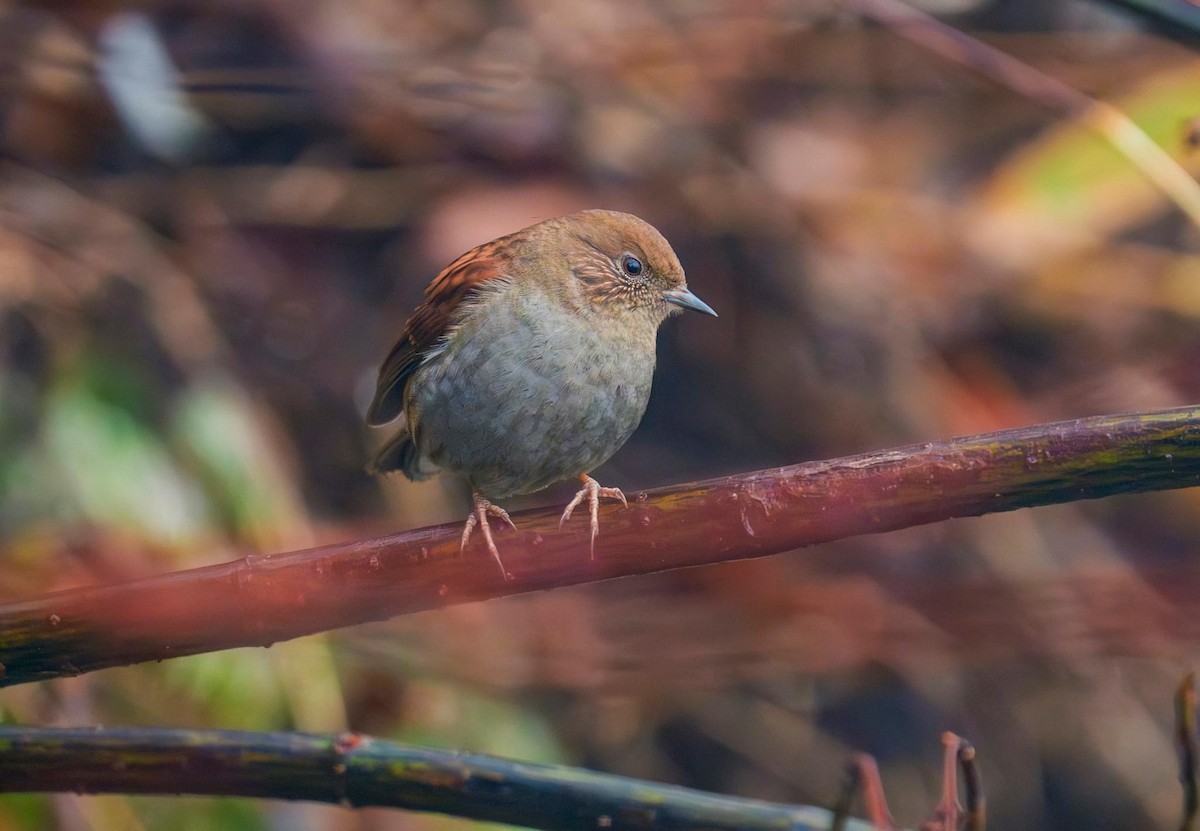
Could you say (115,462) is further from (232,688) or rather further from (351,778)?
(351,778)

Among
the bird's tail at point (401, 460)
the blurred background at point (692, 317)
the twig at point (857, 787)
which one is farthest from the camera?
the blurred background at point (692, 317)

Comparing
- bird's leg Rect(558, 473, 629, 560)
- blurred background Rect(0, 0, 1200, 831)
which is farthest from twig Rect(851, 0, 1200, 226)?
bird's leg Rect(558, 473, 629, 560)

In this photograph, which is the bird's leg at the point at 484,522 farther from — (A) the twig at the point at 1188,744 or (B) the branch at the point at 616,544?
(A) the twig at the point at 1188,744

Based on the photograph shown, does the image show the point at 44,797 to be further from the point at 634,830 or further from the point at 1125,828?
the point at 1125,828

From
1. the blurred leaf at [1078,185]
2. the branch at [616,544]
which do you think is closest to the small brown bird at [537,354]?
the branch at [616,544]

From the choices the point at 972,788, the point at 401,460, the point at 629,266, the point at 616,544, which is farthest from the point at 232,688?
the point at 972,788

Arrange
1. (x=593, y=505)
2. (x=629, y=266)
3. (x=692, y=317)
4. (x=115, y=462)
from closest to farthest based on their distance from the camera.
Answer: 1. (x=593, y=505)
2. (x=629, y=266)
3. (x=115, y=462)
4. (x=692, y=317)
